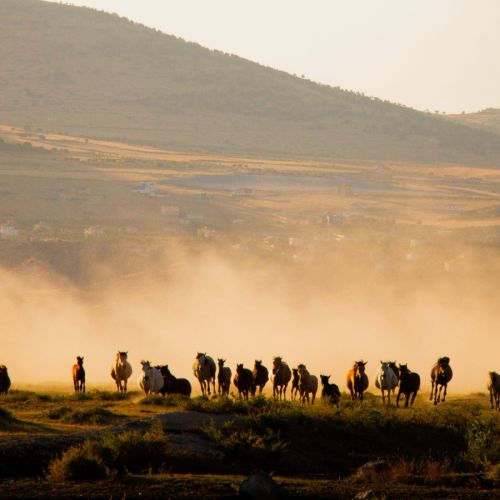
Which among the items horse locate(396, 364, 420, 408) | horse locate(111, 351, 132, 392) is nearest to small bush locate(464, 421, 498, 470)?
horse locate(396, 364, 420, 408)

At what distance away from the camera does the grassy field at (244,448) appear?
65.6 ft

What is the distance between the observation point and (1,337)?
77312 mm

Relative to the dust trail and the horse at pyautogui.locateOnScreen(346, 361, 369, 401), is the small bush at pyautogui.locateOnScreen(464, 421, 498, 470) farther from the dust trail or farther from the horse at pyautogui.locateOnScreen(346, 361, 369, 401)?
the dust trail

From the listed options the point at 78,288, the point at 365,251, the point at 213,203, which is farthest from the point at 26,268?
the point at 213,203

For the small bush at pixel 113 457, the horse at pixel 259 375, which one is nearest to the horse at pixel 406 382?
the horse at pixel 259 375

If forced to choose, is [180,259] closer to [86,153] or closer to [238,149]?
[86,153]

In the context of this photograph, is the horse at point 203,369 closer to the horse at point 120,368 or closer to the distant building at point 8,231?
the horse at point 120,368

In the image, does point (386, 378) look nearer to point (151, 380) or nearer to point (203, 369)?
point (203, 369)

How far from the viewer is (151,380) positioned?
114ft

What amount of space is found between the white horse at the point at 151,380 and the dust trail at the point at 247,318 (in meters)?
23.8

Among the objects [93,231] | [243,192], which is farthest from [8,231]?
[243,192]

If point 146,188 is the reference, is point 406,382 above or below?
below

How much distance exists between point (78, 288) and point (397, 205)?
57.3m

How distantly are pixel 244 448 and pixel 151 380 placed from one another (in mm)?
11357
